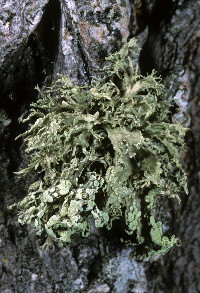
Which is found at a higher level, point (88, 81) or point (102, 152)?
point (88, 81)

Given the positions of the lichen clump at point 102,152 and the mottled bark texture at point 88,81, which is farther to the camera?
the mottled bark texture at point 88,81

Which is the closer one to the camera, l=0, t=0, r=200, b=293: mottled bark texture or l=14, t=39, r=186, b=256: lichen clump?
l=14, t=39, r=186, b=256: lichen clump

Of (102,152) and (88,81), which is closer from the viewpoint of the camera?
(102,152)

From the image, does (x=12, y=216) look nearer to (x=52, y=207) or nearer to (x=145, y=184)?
(x=52, y=207)
